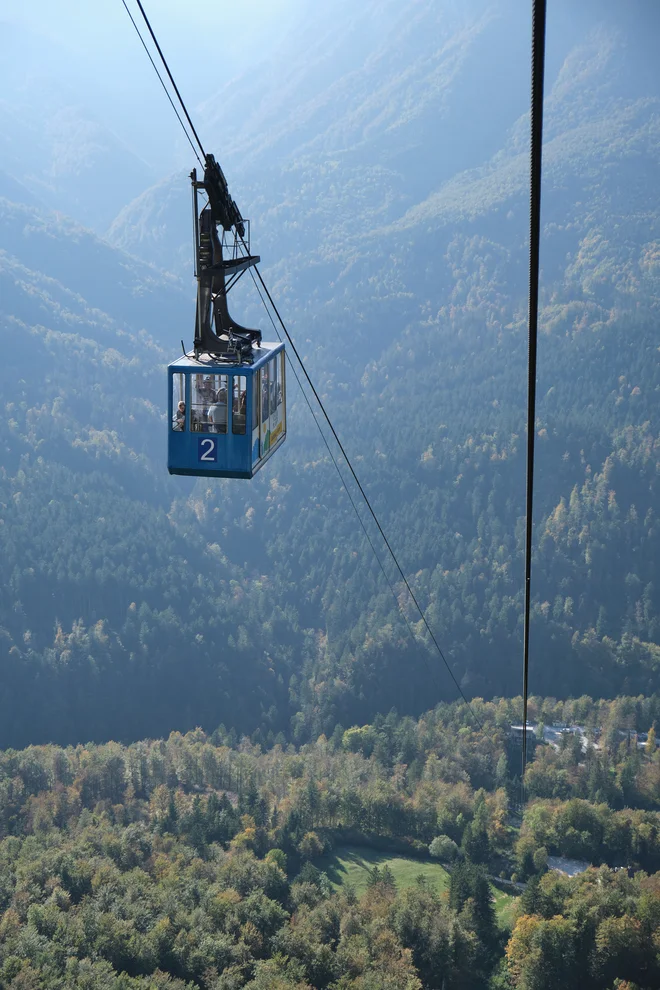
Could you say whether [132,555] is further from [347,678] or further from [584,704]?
[584,704]

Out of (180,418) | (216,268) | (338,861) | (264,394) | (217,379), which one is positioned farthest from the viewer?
(338,861)

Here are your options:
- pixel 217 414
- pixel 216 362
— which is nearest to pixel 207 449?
pixel 217 414

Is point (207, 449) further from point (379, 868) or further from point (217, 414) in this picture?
point (379, 868)

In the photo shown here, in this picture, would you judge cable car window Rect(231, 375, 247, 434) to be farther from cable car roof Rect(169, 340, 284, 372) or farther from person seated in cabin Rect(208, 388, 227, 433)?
cable car roof Rect(169, 340, 284, 372)

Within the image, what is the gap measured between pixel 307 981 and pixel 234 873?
16444 millimetres

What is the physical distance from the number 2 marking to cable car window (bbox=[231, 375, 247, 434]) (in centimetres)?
70

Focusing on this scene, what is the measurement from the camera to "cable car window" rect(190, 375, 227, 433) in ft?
84.3

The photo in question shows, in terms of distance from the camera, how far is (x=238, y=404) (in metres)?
25.9

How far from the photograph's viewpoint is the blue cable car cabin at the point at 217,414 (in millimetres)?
25500

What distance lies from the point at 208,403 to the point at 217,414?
1.15 ft

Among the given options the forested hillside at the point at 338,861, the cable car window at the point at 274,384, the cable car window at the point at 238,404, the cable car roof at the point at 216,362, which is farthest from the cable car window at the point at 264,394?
the forested hillside at the point at 338,861

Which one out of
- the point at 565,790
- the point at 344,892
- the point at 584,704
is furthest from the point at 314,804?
the point at 584,704

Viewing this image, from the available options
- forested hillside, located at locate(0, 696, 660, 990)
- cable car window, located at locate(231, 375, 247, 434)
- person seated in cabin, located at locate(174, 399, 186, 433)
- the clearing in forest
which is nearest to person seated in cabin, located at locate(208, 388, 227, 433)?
cable car window, located at locate(231, 375, 247, 434)

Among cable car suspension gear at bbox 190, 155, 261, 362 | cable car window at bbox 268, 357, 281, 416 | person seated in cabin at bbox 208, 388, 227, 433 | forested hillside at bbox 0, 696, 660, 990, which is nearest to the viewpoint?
person seated in cabin at bbox 208, 388, 227, 433
